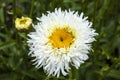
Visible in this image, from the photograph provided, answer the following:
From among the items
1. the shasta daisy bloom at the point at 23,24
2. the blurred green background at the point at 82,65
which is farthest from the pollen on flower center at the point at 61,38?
the blurred green background at the point at 82,65

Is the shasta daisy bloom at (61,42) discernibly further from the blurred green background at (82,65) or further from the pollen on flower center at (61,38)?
the blurred green background at (82,65)

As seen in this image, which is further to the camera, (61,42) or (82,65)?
(82,65)

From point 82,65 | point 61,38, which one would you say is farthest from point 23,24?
point 82,65

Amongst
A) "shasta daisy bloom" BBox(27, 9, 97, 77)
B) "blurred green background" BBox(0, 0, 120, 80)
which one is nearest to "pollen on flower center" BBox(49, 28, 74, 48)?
"shasta daisy bloom" BBox(27, 9, 97, 77)

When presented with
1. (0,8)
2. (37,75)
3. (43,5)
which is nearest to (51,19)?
(37,75)

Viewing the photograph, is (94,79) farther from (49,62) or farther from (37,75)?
(49,62)

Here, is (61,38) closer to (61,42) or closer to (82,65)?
(61,42)

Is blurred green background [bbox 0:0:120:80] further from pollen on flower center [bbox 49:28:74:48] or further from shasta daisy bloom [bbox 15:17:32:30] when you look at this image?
pollen on flower center [bbox 49:28:74:48]
